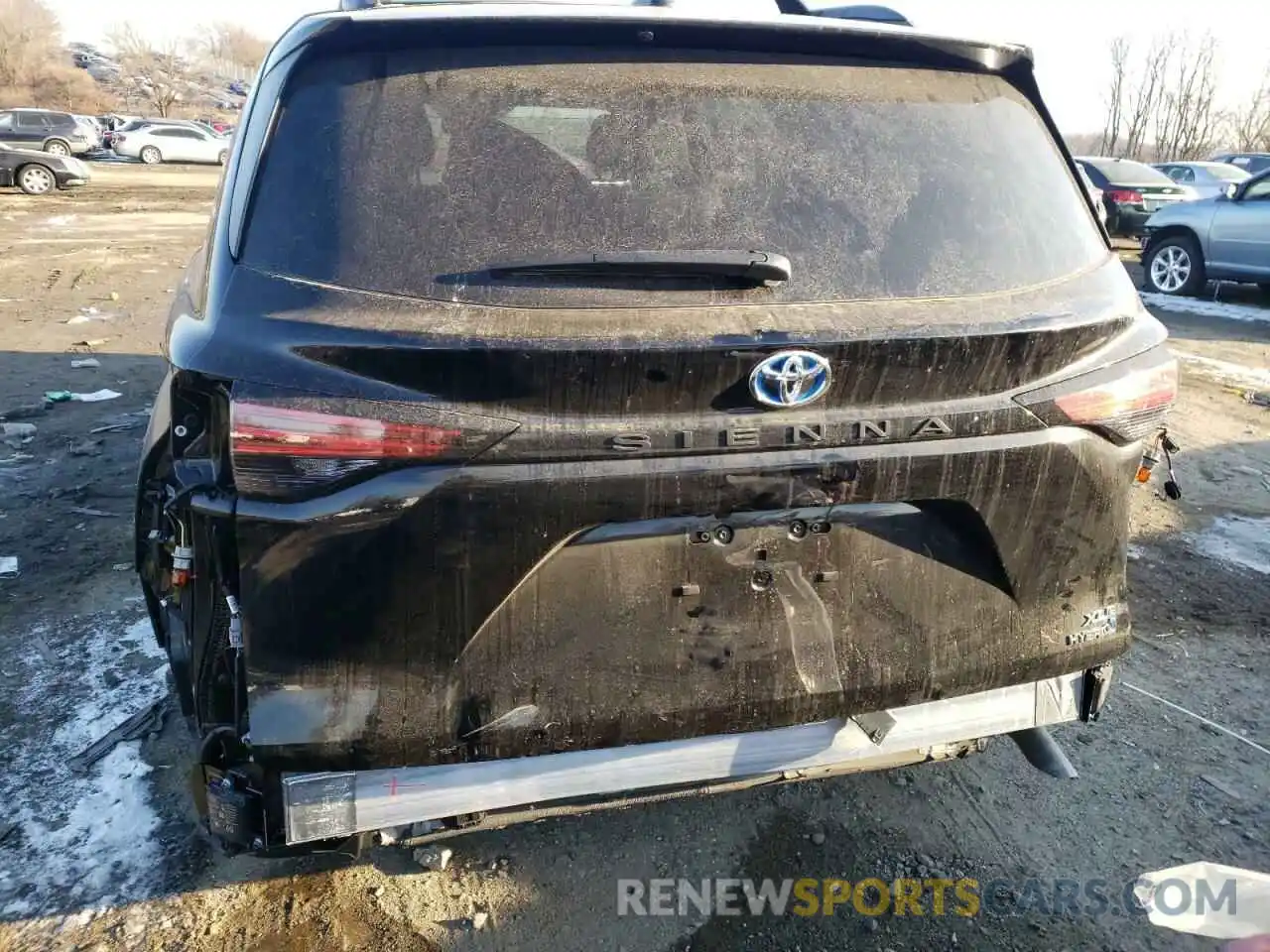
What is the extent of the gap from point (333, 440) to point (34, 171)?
2447cm

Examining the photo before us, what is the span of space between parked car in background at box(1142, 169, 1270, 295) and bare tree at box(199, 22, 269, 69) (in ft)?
330

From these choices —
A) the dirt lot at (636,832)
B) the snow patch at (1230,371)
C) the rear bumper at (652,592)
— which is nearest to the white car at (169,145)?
the snow patch at (1230,371)

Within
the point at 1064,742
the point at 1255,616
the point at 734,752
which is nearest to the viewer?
the point at 734,752

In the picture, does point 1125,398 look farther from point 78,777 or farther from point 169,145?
point 169,145

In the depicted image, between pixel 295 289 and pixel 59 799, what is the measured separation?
1.97m

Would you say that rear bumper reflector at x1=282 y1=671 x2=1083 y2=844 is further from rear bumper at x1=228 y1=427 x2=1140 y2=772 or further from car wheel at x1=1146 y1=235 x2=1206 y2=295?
car wheel at x1=1146 y1=235 x2=1206 y2=295

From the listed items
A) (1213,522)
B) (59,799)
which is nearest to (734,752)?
(59,799)

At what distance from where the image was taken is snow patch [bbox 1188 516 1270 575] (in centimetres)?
448

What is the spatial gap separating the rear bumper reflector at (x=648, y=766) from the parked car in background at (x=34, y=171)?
24162 millimetres

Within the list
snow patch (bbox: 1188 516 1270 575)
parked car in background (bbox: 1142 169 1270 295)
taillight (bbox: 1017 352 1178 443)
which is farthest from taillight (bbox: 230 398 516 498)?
parked car in background (bbox: 1142 169 1270 295)

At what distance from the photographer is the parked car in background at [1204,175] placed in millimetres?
18453

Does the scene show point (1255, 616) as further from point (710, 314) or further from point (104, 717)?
point (104, 717)

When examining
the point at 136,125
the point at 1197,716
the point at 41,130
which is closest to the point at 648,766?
the point at 1197,716

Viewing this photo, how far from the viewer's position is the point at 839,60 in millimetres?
2176
